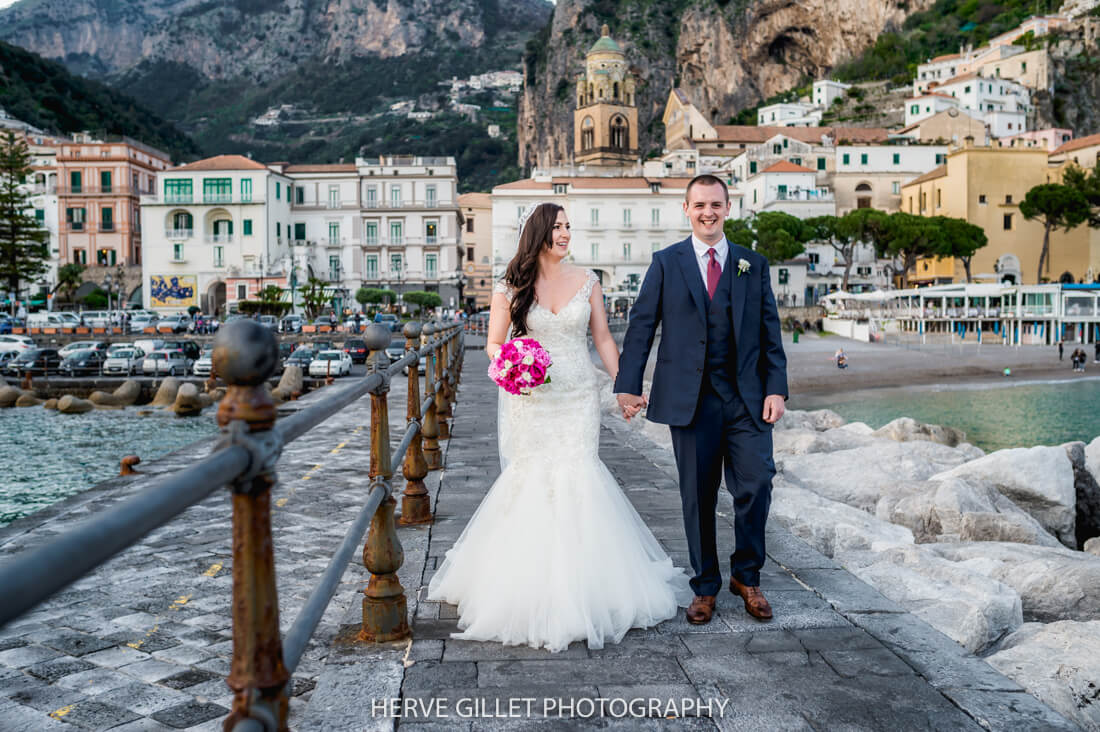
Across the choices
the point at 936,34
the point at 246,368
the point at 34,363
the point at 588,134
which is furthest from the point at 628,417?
the point at 936,34

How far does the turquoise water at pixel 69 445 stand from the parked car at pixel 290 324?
701 inches

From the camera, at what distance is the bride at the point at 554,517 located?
138 inches

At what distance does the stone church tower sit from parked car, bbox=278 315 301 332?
1879 inches

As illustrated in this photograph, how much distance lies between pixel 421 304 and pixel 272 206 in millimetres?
13555

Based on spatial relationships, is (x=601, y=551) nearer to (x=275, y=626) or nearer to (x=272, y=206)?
(x=275, y=626)

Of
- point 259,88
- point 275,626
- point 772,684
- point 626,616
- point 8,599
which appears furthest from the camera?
point 259,88

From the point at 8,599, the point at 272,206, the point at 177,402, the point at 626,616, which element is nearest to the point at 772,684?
the point at 626,616

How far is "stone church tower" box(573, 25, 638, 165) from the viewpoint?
3472 inches

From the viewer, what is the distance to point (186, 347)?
3619cm

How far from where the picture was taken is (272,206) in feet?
Result: 199

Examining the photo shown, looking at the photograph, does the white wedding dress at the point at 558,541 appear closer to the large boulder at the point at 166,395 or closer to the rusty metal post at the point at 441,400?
the rusty metal post at the point at 441,400

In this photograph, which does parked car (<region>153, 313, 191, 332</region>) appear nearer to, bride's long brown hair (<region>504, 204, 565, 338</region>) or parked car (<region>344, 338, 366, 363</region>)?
parked car (<region>344, 338, 366, 363</region>)

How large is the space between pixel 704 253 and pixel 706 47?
4406 inches

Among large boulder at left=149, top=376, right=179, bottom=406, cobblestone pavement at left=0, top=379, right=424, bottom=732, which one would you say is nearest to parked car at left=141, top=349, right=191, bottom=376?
large boulder at left=149, top=376, right=179, bottom=406
